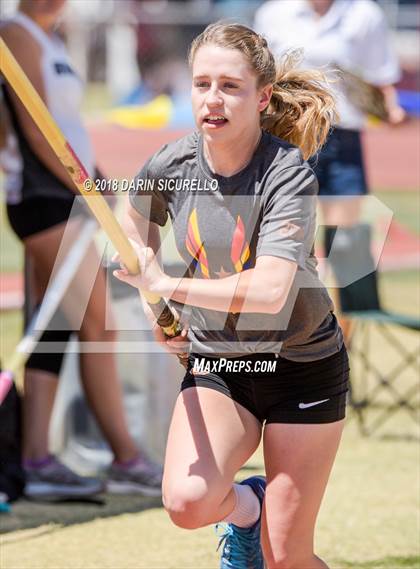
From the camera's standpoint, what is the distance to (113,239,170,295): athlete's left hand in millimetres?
3463

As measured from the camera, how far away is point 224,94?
3.52m

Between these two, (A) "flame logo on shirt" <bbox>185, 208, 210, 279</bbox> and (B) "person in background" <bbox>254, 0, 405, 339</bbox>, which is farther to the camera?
(B) "person in background" <bbox>254, 0, 405, 339</bbox>

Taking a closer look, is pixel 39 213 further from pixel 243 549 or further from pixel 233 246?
pixel 243 549

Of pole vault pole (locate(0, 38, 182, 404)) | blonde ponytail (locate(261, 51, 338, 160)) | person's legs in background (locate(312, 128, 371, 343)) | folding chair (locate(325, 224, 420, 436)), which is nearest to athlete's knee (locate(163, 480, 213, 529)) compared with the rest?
pole vault pole (locate(0, 38, 182, 404))

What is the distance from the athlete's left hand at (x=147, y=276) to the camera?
346cm

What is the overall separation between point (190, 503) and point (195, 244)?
780 millimetres

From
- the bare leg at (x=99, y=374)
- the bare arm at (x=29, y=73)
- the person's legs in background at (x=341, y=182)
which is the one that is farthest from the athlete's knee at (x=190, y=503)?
the person's legs in background at (x=341, y=182)

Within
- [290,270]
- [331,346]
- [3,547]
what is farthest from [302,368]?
[3,547]

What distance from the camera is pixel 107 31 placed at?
22.7m

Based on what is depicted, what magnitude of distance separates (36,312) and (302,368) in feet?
7.77

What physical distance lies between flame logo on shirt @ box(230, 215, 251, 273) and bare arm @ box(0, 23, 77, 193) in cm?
202

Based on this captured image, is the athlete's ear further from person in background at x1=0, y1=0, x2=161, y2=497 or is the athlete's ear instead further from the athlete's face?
person in background at x1=0, y1=0, x2=161, y2=497

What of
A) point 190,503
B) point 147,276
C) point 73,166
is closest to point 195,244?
point 147,276

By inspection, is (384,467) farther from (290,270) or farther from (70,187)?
(290,270)
